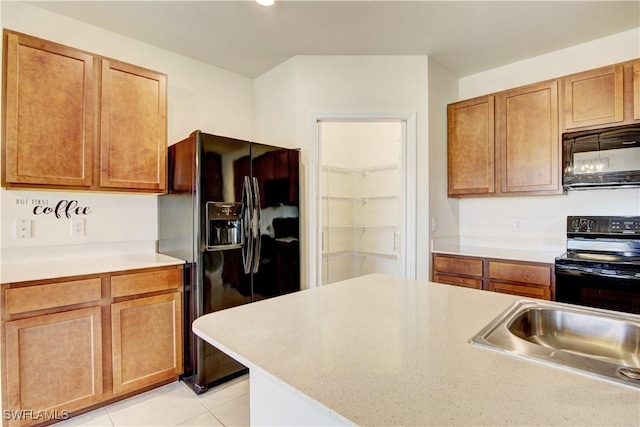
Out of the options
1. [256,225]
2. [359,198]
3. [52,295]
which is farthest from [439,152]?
[52,295]

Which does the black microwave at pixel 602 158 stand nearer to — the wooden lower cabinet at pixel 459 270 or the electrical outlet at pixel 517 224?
the electrical outlet at pixel 517 224

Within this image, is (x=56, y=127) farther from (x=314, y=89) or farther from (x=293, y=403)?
(x=293, y=403)

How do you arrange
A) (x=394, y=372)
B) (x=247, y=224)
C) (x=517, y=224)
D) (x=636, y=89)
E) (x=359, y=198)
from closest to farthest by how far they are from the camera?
1. (x=394, y=372)
2. (x=636, y=89)
3. (x=247, y=224)
4. (x=517, y=224)
5. (x=359, y=198)

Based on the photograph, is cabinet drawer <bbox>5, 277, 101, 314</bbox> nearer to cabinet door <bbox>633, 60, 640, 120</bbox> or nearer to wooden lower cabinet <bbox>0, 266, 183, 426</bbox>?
wooden lower cabinet <bbox>0, 266, 183, 426</bbox>

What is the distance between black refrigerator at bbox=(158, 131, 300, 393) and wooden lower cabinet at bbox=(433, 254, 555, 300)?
1371mm

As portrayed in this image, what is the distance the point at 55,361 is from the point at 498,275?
2978 millimetres

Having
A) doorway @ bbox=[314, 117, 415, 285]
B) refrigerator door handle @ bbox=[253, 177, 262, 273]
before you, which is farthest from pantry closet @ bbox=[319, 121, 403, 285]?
refrigerator door handle @ bbox=[253, 177, 262, 273]

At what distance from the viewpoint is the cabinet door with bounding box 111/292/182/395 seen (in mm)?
2049

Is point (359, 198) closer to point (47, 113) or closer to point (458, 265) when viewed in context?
point (458, 265)

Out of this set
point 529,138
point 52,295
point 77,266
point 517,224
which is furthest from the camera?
point 517,224

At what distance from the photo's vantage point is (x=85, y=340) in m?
1.93

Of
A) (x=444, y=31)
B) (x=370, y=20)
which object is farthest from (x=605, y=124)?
(x=370, y=20)

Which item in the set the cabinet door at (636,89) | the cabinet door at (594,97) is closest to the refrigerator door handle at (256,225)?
the cabinet door at (594,97)

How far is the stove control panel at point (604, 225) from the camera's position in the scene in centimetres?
227
